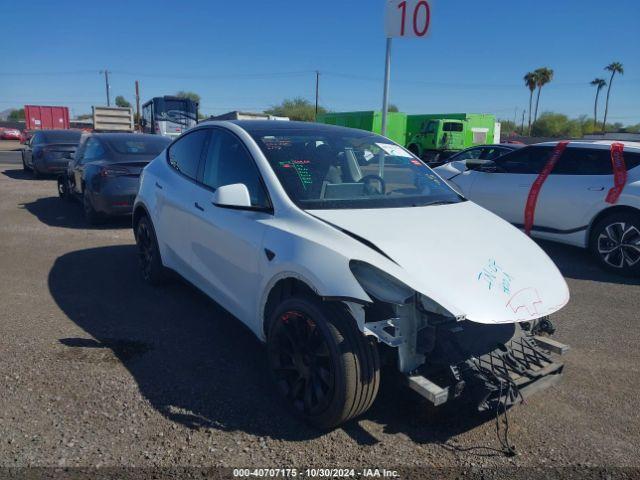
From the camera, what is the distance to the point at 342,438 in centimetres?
286

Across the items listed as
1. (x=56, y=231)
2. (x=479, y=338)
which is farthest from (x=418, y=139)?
(x=479, y=338)

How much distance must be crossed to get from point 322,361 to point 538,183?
543 centimetres

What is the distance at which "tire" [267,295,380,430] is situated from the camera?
104 inches

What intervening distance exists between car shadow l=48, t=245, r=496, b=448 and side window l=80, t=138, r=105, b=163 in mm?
3253

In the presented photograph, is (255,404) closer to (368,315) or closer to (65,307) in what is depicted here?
(368,315)

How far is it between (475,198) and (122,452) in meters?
6.53

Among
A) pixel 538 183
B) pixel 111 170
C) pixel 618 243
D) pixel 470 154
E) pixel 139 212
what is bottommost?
pixel 618 243

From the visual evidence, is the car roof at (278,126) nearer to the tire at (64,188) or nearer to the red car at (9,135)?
the tire at (64,188)

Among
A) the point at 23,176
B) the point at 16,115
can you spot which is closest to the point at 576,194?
the point at 23,176

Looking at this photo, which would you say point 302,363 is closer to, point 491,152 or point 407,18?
point 407,18

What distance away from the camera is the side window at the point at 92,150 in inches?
335

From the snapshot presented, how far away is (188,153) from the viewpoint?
Answer: 15.2 feet

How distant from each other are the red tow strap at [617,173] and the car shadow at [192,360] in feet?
14.4

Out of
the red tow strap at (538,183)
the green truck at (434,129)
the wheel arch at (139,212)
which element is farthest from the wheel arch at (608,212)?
the green truck at (434,129)
